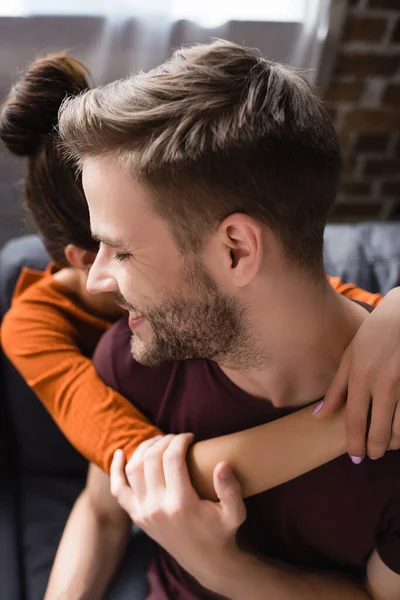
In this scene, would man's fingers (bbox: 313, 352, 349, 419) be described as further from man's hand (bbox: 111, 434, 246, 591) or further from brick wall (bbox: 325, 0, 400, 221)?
brick wall (bbox: 325, 0, 400, 221)

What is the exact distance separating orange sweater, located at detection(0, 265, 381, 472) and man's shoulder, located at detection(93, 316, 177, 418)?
2cm

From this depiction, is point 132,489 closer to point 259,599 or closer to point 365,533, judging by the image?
point 259,599

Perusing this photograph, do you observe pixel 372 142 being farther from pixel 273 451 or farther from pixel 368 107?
pixel 273 451

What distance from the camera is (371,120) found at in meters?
2.08

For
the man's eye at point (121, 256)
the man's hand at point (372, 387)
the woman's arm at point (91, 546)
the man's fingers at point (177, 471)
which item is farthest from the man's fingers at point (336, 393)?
the woman's arm at point (91, 546)

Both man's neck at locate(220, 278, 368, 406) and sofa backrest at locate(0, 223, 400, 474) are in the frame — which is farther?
sofa backrest at locate(0, 223, 400, 474)

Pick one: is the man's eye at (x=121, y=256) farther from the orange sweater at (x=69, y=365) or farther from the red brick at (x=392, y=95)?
the red brick at (x=392, y=95)

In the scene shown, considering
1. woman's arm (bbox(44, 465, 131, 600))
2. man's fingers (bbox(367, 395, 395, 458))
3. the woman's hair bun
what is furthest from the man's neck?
the woman's hair bun

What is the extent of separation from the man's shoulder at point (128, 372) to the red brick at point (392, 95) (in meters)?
1.37

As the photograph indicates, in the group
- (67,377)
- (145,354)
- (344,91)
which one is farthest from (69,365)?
(344,91)

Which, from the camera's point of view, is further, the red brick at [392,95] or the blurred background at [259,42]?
the red brick at [392,95]

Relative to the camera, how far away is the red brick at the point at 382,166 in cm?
220

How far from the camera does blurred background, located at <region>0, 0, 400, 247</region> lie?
1.57 metres

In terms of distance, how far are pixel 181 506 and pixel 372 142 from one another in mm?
1601
